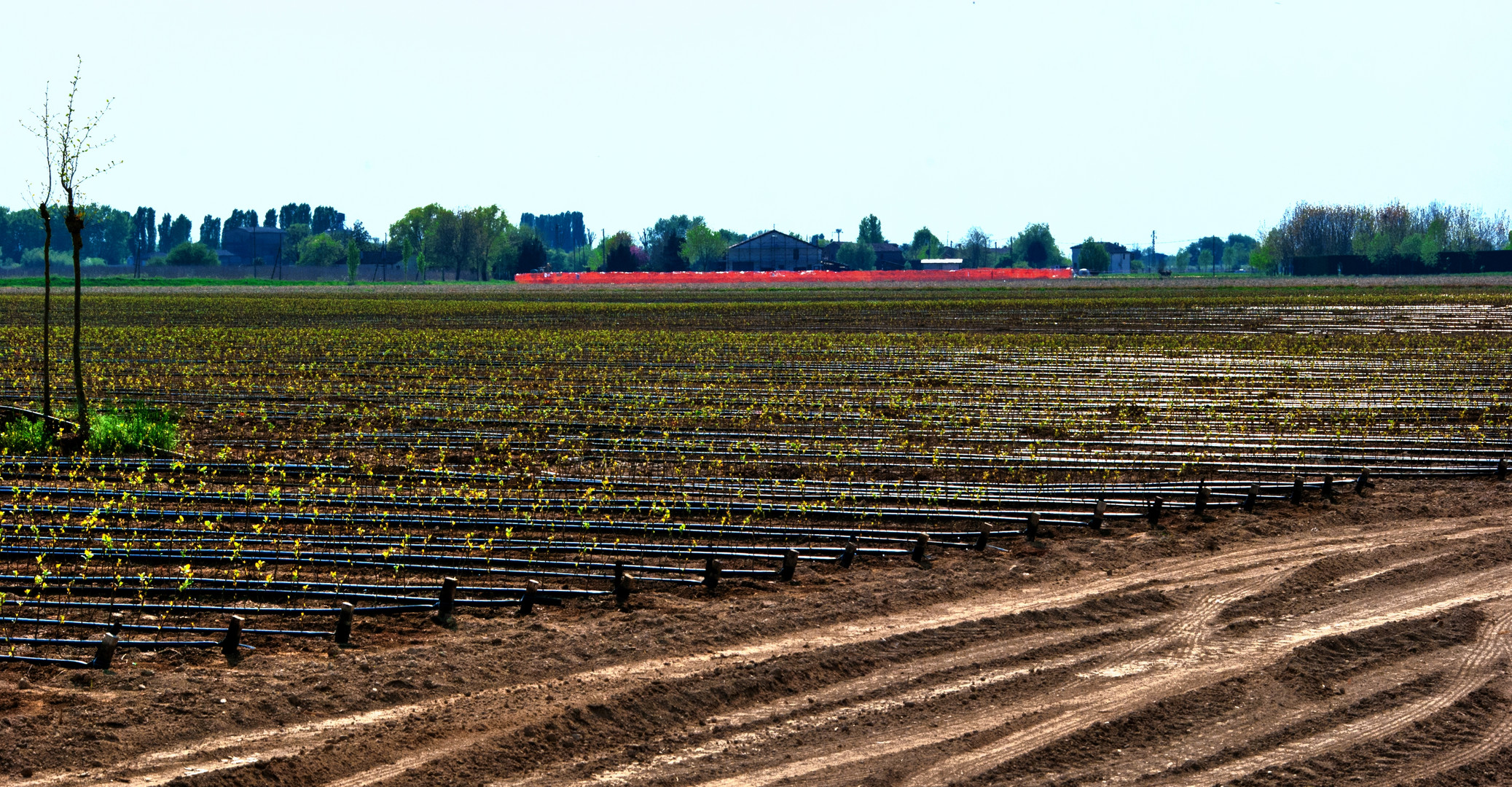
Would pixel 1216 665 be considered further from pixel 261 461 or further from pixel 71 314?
pixel 71 314

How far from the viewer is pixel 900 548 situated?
9922 mm

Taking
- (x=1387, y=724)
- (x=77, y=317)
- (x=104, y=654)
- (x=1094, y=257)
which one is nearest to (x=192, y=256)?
(x=1094, y=257)

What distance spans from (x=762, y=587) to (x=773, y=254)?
448 feet

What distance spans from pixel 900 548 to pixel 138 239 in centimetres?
20980

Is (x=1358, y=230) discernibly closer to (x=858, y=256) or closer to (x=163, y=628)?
(x=858, y=256)

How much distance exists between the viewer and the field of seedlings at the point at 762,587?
239 inches

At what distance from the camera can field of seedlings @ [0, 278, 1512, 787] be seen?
6082mm

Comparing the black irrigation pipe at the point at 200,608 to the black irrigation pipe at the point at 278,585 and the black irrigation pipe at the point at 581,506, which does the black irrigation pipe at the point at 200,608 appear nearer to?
the black irrigation pipe at the point at 278,585

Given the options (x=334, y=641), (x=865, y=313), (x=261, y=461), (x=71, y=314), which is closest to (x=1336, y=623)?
(x=334, y=641)

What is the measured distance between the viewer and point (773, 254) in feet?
473

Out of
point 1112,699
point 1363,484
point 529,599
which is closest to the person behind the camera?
point 1112,699

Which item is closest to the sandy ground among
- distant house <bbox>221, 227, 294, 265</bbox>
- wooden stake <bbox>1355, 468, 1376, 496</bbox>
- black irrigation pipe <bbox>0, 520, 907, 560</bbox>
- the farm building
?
black irrigation pipe <bbox>0, 520, 907, 560</bbox>

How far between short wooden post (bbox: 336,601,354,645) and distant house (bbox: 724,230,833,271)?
13539 cm

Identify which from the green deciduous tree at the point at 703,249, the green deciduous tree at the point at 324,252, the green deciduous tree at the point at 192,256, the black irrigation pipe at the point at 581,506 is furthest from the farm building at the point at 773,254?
the black irrigation pipe at the point at 581,506
